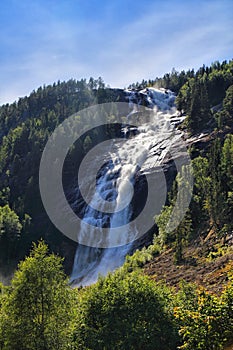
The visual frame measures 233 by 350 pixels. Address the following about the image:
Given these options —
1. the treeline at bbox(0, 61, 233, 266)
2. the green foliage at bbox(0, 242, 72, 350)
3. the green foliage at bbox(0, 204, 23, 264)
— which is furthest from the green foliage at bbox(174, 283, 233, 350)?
the green foliage at bbox(0, 204, 23, 264)

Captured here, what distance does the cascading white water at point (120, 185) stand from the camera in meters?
53.4

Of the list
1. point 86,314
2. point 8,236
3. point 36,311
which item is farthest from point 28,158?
point 86,314

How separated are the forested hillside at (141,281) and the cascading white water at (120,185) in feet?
19.9

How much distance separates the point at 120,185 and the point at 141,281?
4819cm

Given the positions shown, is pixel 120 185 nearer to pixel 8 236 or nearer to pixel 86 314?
pixel 8 236

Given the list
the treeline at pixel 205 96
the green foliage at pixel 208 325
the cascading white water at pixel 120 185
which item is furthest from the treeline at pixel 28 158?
the green foliage at pixel 208 325

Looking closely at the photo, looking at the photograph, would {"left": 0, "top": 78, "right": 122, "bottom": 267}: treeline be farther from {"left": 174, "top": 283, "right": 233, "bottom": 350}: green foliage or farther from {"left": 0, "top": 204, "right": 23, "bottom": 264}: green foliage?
{"left": 174, "top": 283, "right": 233, "bottom": 350}: green foliage

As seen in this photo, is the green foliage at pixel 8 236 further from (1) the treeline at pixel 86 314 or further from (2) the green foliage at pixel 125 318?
(2) the green foliage at pixel 125 318

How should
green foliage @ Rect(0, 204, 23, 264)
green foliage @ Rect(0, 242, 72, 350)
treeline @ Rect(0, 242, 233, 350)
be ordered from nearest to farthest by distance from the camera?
treeline @ Rect(0, 242, 233, 350), green foliage @ Rect(0, 242, 72, 350), green foliage @ Rect(0, 204, 23, 264)

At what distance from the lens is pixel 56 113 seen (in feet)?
417

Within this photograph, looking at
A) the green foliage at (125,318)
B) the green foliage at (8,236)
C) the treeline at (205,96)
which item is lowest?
the green foliage at (8,236)

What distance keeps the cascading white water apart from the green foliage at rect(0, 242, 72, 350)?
2080 cm

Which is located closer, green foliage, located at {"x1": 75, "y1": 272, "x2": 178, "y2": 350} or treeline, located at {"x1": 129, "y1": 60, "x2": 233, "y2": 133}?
green foliage, located at {"x1": 75, "y1": 272, "x2": 178, "y2": 350}

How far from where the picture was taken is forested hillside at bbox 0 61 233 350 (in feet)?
53.2
